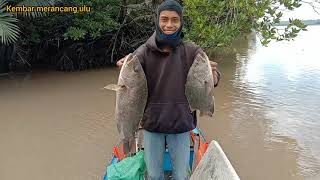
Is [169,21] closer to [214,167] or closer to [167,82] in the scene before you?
[167,82]

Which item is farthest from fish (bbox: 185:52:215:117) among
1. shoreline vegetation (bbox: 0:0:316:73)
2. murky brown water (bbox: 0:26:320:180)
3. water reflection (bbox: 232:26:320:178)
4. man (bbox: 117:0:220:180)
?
shoreline vegetation (bbox: 0:0:316:73)

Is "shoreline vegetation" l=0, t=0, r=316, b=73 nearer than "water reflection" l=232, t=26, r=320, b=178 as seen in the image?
No

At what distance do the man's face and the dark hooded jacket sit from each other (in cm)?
13

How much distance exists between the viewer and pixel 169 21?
3.03 meters

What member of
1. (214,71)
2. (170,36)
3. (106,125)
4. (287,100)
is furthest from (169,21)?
(287,100)

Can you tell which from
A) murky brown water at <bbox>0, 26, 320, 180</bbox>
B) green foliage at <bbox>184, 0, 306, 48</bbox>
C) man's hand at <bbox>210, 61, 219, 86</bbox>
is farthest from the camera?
green foliage at <bbox>184, 0, 306, 48</bbox>

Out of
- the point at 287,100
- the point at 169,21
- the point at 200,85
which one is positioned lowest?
the point at 287,100

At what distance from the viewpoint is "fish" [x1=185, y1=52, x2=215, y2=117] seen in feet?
9.82

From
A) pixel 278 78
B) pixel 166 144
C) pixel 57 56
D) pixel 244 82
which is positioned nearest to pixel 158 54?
pixel 166 144

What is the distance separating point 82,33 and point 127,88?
9263 millimetres

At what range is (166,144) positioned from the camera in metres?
3.34

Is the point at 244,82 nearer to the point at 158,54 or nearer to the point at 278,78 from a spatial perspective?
the point at 278,78

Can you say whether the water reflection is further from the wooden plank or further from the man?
the man

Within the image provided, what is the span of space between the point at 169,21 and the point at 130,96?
0.66m
